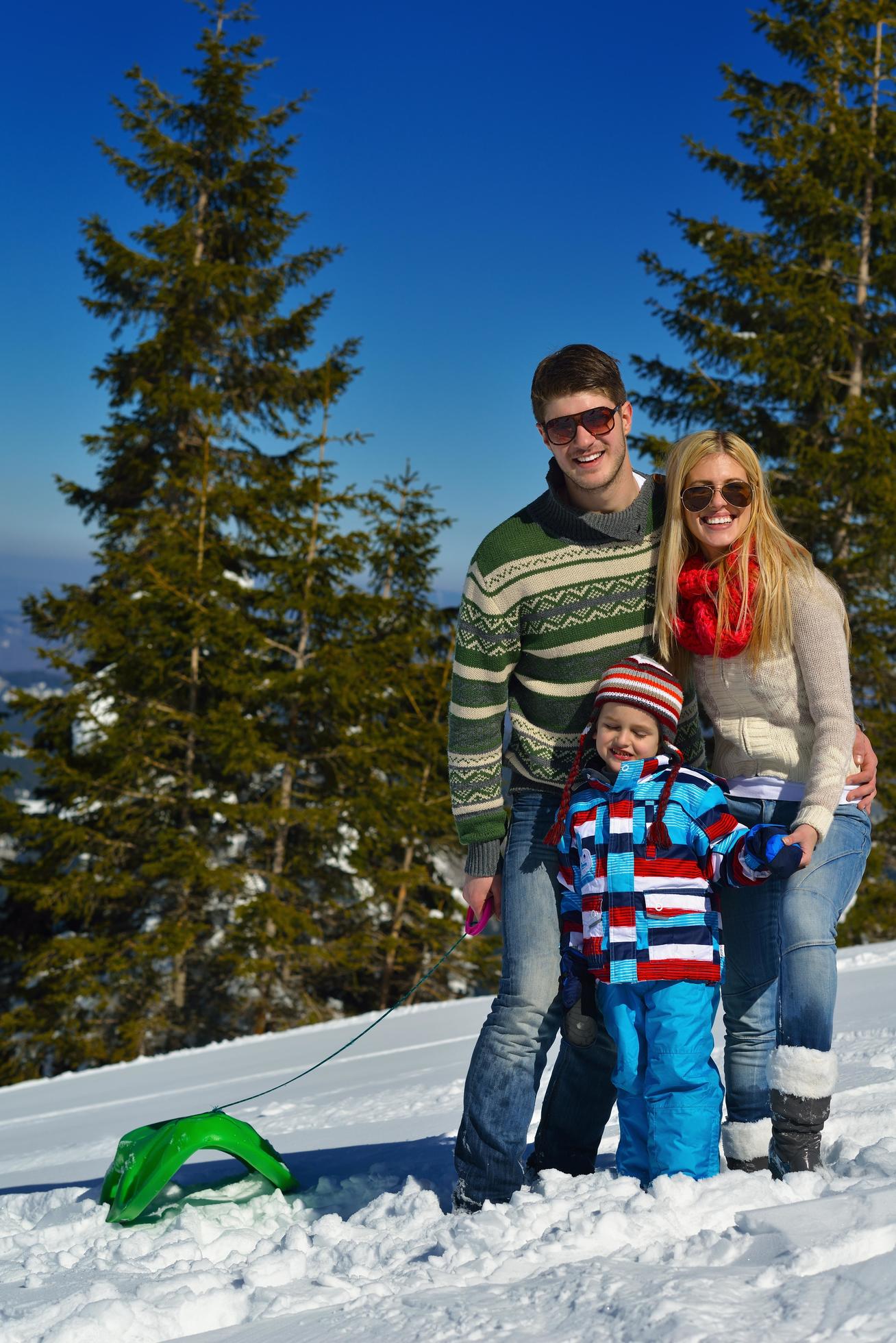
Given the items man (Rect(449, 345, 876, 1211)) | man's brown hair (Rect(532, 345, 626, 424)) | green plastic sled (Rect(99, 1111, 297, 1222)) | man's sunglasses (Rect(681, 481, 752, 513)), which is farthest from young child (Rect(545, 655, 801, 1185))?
green plastic sled (Rect(99, 1111, 297, 1222))

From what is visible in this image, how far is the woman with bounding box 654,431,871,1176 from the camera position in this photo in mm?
2377

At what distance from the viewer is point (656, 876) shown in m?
2.43

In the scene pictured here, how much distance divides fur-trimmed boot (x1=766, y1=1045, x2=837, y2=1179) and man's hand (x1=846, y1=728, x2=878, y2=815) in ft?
1.90

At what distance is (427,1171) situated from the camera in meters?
3.08

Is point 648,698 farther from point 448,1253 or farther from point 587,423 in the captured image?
point 448,1253

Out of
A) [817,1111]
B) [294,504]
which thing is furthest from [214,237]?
[817,1111]

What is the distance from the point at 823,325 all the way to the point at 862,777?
36.4 feet

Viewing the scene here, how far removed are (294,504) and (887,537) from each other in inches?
283

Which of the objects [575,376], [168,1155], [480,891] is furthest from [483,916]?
[575,376]

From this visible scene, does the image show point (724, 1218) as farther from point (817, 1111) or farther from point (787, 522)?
point (787, 522)

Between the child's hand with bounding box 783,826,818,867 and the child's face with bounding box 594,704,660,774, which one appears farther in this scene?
the child's face with bounding box 594,704,660,774

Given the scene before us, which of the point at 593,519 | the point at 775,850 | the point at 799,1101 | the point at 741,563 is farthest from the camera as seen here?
the point at 593,519

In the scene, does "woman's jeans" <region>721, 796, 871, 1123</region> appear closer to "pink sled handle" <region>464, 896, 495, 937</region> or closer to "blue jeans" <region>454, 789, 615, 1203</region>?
"blue jeans" <region>454, 789, 615, 1203</region>

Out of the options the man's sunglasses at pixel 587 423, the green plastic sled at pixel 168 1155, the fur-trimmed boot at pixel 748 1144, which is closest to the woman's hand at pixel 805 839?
the fur-trimmed boot at pixel 748 1144
